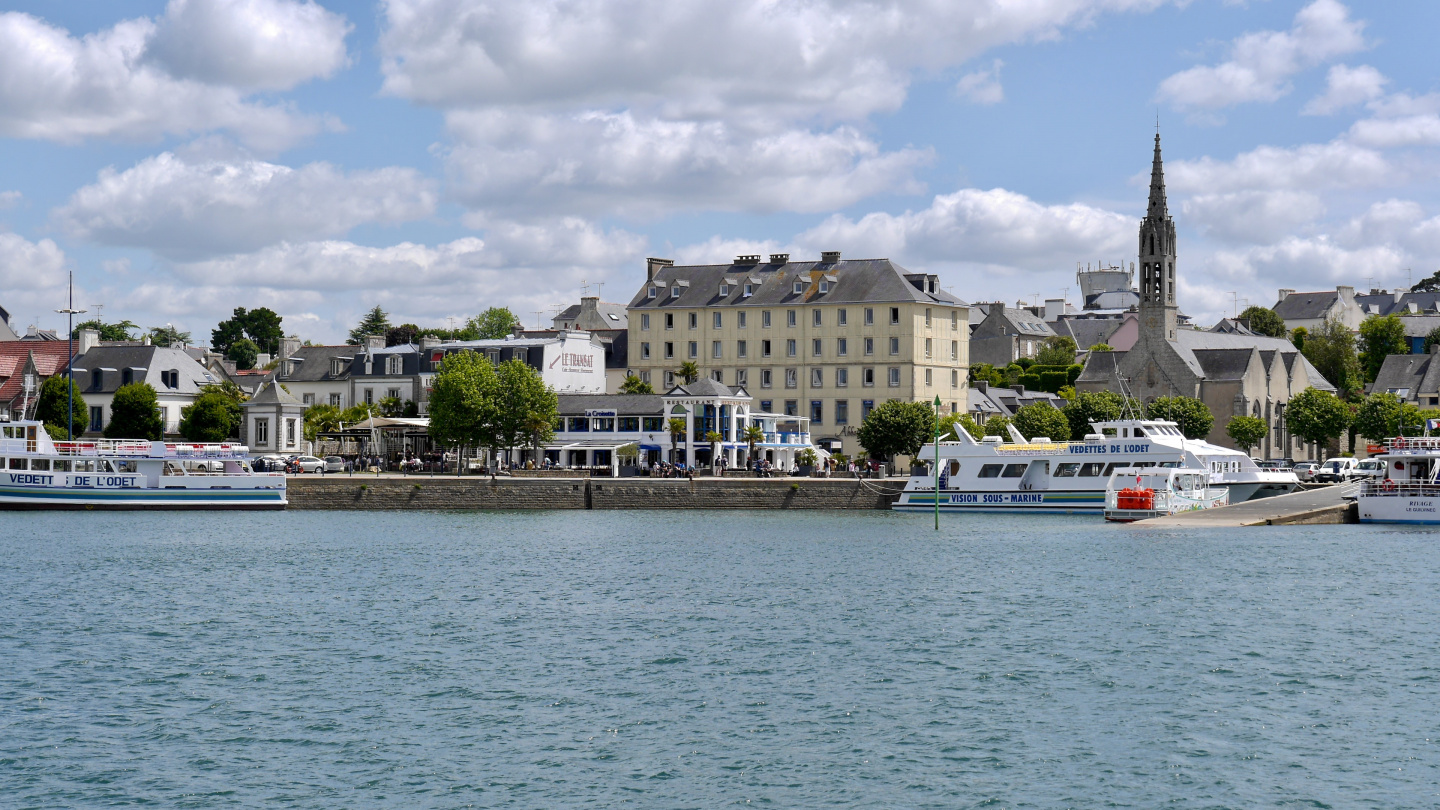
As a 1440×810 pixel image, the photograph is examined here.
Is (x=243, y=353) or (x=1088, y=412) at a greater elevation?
(x=243, y=353)

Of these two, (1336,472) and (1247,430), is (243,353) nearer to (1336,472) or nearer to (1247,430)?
(1247,430)

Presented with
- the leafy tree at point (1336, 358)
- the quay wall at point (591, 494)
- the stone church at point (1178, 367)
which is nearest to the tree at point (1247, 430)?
the stone church at point (1178, 367)

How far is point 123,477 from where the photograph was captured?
260 feet

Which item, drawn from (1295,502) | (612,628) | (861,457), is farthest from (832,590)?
(861,457)

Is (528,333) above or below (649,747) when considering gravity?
above

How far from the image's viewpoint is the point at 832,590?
141ft

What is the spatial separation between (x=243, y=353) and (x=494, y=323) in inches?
1497

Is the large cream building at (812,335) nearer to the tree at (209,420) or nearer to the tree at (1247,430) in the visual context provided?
the tree at (1247,430)

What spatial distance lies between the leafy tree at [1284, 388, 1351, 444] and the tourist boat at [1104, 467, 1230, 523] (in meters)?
39.0

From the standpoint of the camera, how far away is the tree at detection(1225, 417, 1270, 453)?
11475 centimetres

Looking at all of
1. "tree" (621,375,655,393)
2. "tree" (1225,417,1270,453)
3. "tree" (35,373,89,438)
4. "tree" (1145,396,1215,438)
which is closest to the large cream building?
"tree" (621,375,655,393)

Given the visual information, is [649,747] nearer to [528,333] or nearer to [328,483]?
[328,483]

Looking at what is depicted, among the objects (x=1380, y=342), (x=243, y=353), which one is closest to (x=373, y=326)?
(x=243, y=353)

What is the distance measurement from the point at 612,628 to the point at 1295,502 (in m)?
47.6
